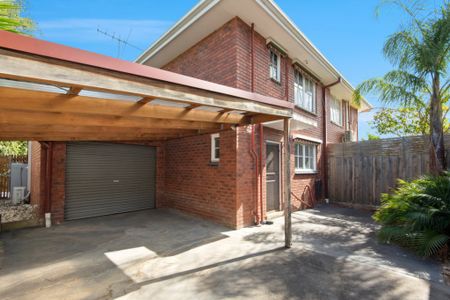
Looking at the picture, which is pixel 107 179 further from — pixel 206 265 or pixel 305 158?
pixel 305 158

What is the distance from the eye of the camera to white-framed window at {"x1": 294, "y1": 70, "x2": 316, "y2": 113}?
8.91m

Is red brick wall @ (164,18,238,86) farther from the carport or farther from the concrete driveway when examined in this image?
the concrete driveway

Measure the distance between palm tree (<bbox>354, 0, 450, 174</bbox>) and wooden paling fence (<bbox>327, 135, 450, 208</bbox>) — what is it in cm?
162

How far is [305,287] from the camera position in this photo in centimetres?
320

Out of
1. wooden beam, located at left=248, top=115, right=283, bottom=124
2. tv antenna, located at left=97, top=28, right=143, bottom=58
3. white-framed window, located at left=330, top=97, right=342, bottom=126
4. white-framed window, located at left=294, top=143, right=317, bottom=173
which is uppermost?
tv antenna, located at left=97, top=28, right=143, bottom=58

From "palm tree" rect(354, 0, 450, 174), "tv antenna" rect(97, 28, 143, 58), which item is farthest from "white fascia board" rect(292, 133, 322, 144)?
"tv antenna" rect(97, 28, 143, 58)

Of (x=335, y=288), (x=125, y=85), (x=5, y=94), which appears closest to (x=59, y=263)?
(x=5, y=94)

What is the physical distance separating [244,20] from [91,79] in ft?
17.1

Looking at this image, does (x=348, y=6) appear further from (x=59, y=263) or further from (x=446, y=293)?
(x=59, y=263)

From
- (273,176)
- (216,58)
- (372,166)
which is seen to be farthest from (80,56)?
(372,166)

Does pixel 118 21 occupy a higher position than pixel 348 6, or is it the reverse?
pixel 118 21

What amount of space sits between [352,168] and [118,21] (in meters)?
11.3

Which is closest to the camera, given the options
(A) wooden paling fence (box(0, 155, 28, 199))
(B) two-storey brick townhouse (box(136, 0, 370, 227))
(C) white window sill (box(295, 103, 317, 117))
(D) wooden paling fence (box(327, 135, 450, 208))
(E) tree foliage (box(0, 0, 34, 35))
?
(E) tree foliage (box(0, 0, 34, 35))

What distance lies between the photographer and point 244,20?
20.5 feet
